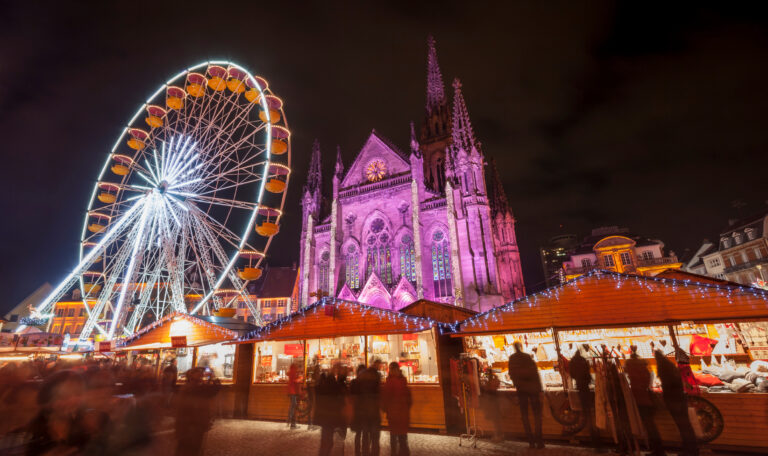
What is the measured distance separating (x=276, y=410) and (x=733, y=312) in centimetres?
1301

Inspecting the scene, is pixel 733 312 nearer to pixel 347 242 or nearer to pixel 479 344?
pixel 479 344

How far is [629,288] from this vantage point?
879 cm

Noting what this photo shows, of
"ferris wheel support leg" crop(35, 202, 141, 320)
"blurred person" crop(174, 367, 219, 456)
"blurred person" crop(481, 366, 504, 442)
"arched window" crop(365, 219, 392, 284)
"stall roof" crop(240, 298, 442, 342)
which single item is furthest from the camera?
"arched window" crop(365, 219, 392, 284)

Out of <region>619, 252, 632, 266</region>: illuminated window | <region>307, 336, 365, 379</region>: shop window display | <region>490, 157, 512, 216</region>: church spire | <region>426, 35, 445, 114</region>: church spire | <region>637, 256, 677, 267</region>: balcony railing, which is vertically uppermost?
<region>426, 35, 445, 114</region>: church spire

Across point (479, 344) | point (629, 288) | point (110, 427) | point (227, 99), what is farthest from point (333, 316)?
point (227, 99)

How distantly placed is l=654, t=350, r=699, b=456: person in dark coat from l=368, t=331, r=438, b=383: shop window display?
555 cm

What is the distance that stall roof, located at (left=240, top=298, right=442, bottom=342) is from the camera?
1053 cm

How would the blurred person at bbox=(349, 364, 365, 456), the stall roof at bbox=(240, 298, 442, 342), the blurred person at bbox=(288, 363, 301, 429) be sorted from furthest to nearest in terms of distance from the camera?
the stall roof at bbox=(240, 298, 442, 342) < the blurred person at bbox=(288, 363, 301, 429) < the blurred person at bbox=(349, 364, 365, 456)

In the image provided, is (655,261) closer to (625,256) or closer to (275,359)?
(625,256)

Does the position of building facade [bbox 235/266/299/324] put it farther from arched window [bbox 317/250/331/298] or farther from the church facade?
the church facade

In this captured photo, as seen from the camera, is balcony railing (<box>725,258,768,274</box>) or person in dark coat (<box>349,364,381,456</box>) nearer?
person in dark coat (<box>349,364,381,456</box>)

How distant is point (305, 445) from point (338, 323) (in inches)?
154

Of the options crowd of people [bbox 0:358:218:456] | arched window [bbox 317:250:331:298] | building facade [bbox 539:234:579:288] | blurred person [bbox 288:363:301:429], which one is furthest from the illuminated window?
building facade [bbox 539:234:579:288]

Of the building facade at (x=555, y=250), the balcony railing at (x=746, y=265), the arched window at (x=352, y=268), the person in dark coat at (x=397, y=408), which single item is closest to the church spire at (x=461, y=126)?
the arched window at (x=352, y=268)
